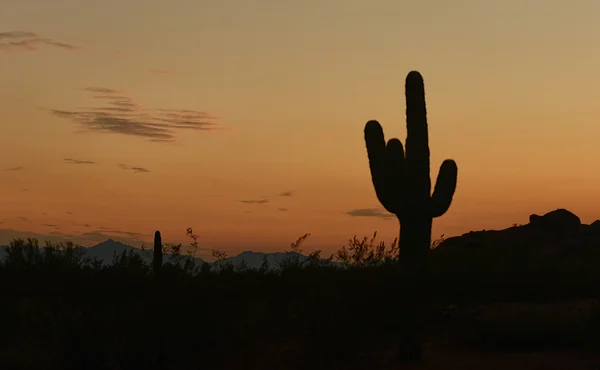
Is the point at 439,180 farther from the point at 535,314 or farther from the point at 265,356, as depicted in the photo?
the point at 265,356

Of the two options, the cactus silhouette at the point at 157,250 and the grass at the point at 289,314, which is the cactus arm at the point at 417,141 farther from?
the cactus silhouette at the point at 157,250

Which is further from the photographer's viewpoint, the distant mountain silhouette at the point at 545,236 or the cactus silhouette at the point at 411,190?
the distant mountain silhouette at the point at 545,236

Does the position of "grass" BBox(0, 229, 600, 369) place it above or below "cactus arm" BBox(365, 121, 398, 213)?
below

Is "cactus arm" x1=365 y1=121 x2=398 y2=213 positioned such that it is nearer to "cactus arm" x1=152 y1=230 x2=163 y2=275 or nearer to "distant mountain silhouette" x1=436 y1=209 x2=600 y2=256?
"cactus arm" x1=152 y1=230 x2=163 y2=275

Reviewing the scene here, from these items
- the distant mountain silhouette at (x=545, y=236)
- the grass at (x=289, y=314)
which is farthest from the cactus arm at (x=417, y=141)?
the distant mountain silhouette at (x=545, y=236)

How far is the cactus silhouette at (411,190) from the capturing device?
56.6ft

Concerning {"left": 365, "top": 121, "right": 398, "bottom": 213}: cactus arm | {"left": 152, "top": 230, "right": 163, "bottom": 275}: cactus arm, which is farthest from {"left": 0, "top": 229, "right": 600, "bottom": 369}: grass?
{"left": 365, "top": 121, "right": 398, "bottom": 213}: cactus arm

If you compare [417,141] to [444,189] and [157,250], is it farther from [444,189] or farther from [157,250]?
[157,250]

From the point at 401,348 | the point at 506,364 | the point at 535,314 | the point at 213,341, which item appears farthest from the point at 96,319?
the point at 535,314

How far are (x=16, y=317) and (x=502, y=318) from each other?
982cm

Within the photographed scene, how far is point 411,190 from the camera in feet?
58.2

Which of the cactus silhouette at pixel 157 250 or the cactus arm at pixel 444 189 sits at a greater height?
the cactus arm at pixel 444 189

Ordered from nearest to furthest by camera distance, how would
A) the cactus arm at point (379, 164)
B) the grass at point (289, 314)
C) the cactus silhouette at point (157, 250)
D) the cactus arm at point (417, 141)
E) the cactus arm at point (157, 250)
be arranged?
1. the grass at point (289, 314)
2. the cactus arm at point (417, 141)
3. the cactus arm at point (379, 164)
4. the cactus silhouette at point (157, 250)
5. the cactus arm at point (157, 250)

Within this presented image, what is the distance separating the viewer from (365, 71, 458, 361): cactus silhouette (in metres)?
17.2
